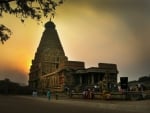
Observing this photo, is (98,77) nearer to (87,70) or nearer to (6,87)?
(87,70)

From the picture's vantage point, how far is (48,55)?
104250mm

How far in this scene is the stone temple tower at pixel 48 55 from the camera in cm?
10488

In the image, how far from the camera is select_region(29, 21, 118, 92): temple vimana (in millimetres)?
78125

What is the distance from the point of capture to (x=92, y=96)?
4125cm

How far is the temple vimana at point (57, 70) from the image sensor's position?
78.1m

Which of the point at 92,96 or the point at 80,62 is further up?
the point at 80,62

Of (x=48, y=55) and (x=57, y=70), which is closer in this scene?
(x=57, y=70)

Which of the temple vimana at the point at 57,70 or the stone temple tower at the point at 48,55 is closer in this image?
the temple vimana at the point at 57,70

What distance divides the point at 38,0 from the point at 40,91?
8580 centimetres

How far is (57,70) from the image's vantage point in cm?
8625

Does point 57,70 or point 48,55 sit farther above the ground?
point 48,55

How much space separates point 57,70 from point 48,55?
1893cm

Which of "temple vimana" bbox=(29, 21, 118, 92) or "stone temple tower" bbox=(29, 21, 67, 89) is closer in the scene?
"temple vimana" bbox=(29, 21, 118, 92)

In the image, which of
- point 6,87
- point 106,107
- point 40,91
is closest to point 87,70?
point 40,91
